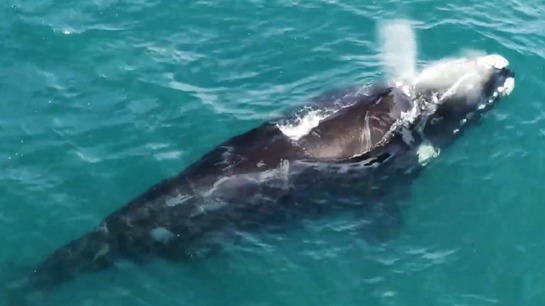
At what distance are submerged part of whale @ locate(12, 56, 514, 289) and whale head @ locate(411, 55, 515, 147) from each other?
4 cm

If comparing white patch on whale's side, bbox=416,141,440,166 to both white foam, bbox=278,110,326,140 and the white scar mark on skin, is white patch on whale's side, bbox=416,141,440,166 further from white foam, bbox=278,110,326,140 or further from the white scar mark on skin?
white foam, bbox=278,110,326,140

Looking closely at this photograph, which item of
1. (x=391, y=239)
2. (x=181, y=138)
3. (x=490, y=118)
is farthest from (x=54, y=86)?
(x=490, y=118)

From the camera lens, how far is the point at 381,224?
70.2ft

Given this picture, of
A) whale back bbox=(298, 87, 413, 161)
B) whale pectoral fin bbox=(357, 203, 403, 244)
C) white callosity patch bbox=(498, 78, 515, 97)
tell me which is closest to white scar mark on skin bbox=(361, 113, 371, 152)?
whale back bbox=(298, 87, 413, 161)

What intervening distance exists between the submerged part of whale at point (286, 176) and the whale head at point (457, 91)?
1.4 inches

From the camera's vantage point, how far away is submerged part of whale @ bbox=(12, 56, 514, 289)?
65.3 ft

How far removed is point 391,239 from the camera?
21219 mm

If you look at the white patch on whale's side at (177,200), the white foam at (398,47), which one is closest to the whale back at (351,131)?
the white foam at (398,47)

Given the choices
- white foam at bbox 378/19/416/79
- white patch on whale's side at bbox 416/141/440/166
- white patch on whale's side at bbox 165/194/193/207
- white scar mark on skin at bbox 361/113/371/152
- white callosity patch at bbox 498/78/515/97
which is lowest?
A: white patch on whale's side at bbox 165/194/193/207

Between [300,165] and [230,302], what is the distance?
4.02m

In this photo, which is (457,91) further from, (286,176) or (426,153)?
(286,176)

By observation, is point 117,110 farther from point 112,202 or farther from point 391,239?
point 391,239

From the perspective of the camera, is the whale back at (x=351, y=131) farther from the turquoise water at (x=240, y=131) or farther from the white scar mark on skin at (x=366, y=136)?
the turquoise water at (x=240, y=131)

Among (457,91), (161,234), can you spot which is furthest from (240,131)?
(457,91)
